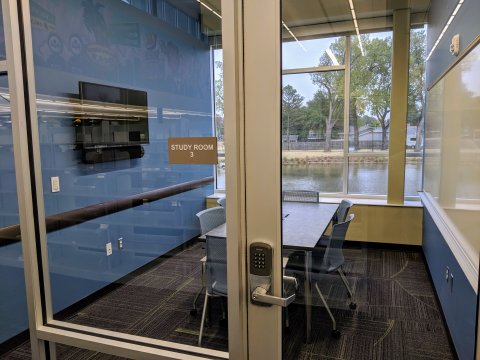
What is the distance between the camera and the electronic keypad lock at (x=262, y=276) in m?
1.24

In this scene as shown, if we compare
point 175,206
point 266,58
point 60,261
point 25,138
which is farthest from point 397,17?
point 60,261

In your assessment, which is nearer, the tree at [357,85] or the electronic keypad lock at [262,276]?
the electronic keypad lock at [262,276]

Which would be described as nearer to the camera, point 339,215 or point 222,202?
point 222,202

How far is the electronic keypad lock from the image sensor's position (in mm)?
1237

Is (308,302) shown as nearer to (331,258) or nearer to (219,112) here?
(331,258)

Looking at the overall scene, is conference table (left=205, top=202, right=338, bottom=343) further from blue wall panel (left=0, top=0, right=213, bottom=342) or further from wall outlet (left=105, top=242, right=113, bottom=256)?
wall outlet (left=105, top=242, right=113, bottom=256)

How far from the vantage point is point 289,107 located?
1277 millimetres

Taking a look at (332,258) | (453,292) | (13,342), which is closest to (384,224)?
(332,258)

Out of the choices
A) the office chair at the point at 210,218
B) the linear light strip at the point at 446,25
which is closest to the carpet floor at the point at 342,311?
the office chair at the point at 210,218

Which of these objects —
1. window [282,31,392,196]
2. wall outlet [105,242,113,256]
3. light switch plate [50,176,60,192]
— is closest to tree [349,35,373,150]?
window [282,31,392,196]

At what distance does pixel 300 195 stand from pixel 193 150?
59 centimetres

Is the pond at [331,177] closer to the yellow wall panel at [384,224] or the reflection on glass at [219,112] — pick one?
the reflection on glass at [219,112]

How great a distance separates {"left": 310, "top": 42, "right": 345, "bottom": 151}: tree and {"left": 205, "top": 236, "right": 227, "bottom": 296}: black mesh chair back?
665mm

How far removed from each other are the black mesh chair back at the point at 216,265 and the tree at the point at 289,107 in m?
0.47
